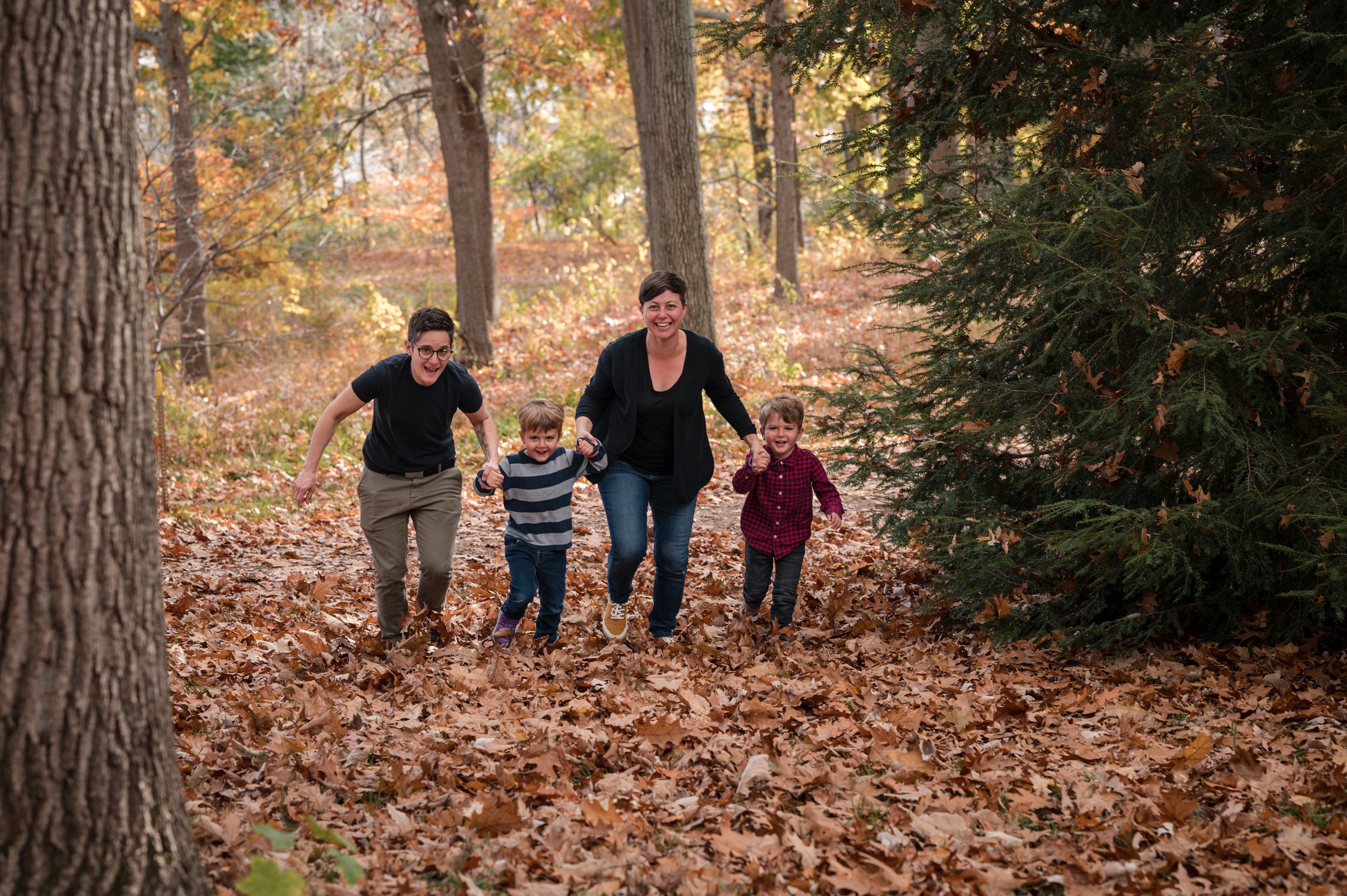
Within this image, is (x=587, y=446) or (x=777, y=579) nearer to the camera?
(x=587, y=446)

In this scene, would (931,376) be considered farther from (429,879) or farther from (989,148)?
(429,879)

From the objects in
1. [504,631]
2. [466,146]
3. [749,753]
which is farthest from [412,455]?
[466,146]

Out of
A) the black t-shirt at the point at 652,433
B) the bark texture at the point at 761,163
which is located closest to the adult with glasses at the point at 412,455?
the black t-shirt at the point at 652,433

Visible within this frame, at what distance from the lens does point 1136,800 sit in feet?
12.0

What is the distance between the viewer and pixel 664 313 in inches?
212

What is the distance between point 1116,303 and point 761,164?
20.6m

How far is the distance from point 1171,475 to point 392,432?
4066 millimetres

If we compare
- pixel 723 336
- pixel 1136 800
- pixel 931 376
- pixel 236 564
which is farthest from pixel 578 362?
pixel 1136 800

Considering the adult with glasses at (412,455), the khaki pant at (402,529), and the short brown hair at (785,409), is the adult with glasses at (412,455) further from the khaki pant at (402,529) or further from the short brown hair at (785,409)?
the short brown hair at (785,409)

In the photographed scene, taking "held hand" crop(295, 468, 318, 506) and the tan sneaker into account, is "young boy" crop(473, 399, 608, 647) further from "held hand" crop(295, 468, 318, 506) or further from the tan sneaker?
"held hand" crop(295, 468, 318, 506)

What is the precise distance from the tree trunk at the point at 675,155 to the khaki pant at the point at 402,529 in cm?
592

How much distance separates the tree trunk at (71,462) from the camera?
2504mm

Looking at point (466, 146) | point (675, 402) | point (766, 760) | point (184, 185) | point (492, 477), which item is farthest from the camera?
point (466, 146)

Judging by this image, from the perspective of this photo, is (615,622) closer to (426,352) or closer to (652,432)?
(652,432)
